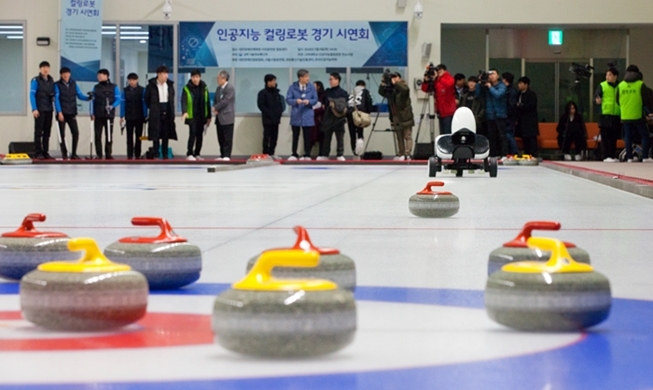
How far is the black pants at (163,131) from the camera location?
18562 millimetres

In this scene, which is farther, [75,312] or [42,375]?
[75,312]

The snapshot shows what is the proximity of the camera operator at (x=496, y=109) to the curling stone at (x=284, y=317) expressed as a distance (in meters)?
16.8

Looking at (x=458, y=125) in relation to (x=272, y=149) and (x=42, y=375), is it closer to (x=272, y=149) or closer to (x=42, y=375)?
(x=272, y=149)

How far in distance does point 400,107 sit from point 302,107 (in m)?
A: 1.86

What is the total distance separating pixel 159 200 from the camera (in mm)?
7504

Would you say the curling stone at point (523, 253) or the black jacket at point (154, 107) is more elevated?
the black jacket at point (154, 107)

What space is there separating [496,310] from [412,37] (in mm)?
19493

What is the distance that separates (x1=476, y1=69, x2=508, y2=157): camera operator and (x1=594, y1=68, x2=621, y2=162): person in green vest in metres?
1.61

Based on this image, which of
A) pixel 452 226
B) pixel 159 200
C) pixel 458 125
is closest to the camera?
pixel 452 226

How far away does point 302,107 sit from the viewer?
63.9 ft

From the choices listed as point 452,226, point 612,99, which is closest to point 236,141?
point 612,99

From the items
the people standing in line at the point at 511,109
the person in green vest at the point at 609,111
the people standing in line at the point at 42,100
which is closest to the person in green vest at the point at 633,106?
the person in green vest at the point at 609,111

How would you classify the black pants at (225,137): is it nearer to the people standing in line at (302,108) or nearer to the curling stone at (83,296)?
the people standing in line at (302,108)

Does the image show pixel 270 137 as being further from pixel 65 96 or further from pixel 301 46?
pixel 65 96
